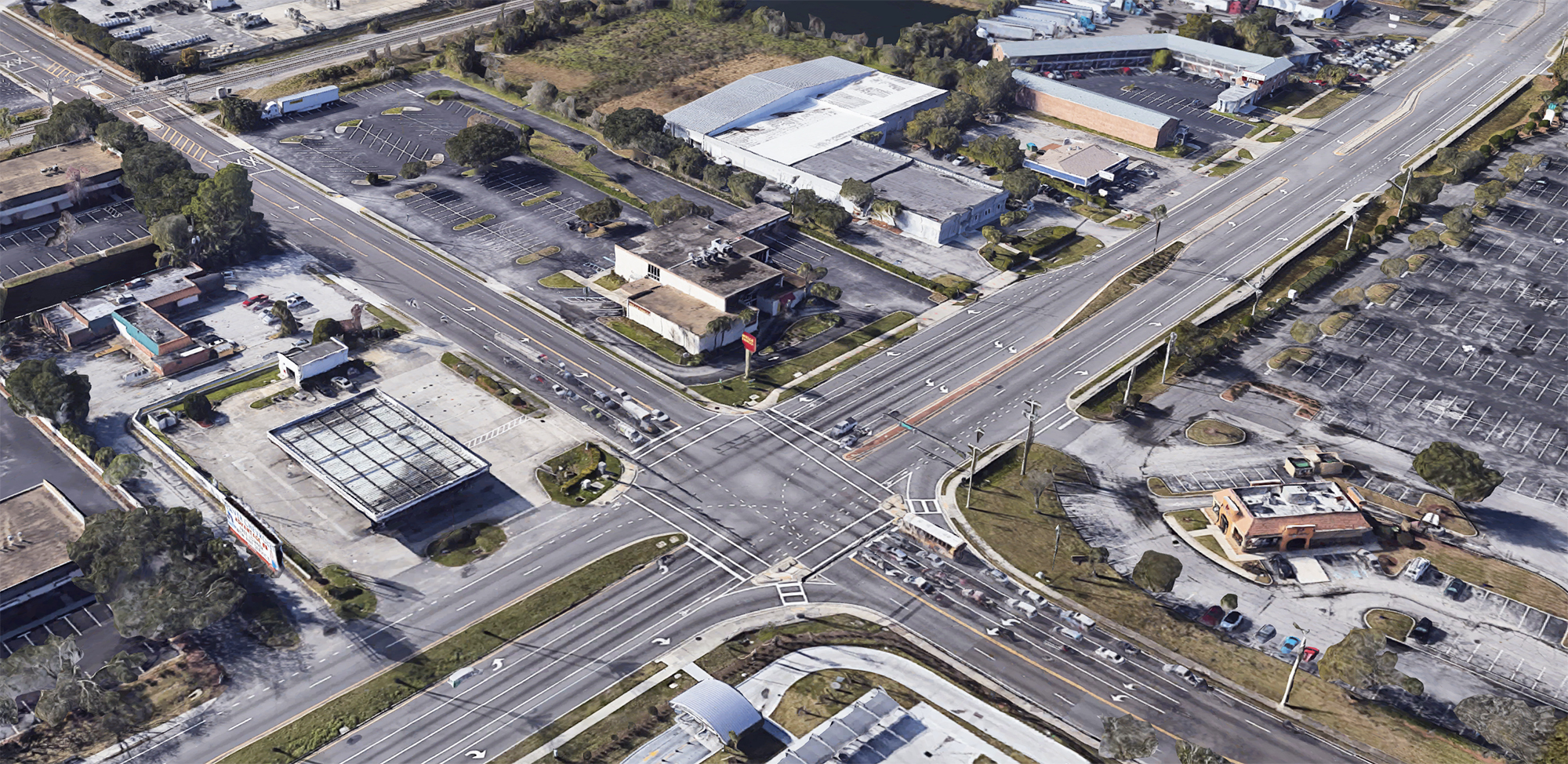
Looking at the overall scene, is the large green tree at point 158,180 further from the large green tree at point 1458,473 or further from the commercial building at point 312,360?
the large green tree at point 1458,473

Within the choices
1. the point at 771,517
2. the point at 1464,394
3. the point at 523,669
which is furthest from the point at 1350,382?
the point at 523,669

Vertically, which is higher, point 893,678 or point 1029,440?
point 1029,440

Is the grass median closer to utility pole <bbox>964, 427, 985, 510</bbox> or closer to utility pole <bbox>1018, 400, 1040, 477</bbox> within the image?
utility pole <bbox>964, 427, 985, 510</bbox>

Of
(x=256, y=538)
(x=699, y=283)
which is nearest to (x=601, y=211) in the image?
(x=699, y=283)

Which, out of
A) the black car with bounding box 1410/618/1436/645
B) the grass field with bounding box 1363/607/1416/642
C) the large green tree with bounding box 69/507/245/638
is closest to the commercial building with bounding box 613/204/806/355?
the large green tree with bounding box 69/507/245/638

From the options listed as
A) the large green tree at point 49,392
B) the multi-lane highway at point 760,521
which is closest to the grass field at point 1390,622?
the multi-lane highway at point 760,521

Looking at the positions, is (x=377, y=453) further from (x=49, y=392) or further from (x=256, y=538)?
(x=49, y=392)
